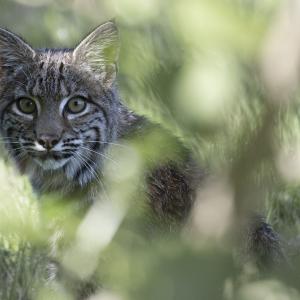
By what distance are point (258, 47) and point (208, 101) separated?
4.0 inches

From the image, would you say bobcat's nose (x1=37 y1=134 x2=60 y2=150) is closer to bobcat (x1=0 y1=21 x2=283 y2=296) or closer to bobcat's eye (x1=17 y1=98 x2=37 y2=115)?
bobcat (x1=0 y1=21 x2=283 y2=296)

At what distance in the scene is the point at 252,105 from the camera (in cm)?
108

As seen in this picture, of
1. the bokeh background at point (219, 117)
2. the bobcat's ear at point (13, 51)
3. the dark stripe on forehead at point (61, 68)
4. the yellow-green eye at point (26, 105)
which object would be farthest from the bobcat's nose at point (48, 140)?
the bokeh background at point (219, 117)

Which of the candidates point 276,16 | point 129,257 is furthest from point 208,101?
point 129,257

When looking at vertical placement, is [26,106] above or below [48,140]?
above

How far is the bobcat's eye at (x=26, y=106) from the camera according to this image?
393 cm

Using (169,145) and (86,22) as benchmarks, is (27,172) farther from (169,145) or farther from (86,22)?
(169,145)

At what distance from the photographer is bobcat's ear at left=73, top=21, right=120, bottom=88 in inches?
155

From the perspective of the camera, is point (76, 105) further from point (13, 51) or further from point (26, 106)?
point (13, 51)

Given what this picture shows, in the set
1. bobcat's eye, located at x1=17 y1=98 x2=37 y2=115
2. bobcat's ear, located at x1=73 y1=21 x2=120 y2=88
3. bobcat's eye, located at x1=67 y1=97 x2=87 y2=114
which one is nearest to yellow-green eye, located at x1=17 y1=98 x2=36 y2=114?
bobcat's eye, located at x1=17 y1=98 x2=37 y2=115

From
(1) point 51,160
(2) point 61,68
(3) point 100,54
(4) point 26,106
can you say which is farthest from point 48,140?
(3) point 100,54

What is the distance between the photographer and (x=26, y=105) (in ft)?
13.1

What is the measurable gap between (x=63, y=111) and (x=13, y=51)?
1.81 feet

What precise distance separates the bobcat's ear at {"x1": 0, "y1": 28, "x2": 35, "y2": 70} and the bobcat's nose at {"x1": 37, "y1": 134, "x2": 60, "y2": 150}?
0.62m
